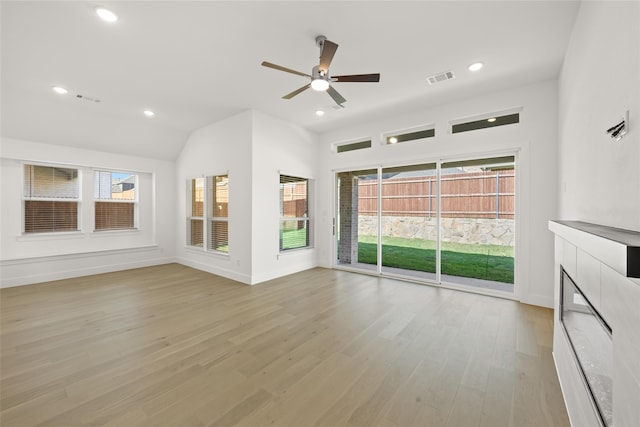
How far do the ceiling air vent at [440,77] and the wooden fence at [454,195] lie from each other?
1616 mm

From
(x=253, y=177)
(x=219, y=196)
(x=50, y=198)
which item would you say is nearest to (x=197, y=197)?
(x=219, y=196)

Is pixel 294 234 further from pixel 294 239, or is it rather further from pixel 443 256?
pixel 443 256

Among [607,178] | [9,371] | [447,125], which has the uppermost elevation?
[447,125]

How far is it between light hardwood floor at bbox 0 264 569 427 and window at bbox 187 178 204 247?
2.19 metres

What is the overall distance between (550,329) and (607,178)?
2122 mm

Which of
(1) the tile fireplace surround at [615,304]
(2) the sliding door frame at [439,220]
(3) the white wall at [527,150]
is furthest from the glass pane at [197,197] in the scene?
(1) the tile fireplace surround at [615,304]

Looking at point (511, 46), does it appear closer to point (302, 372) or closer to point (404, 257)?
point (302, 372)

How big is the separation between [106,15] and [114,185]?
4677 mm

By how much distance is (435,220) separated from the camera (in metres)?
4.58

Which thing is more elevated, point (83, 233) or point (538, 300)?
point (83, 233)

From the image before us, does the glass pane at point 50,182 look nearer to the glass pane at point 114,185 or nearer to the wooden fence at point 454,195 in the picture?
the glass pane at point 114,185

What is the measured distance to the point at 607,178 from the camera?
1.60m

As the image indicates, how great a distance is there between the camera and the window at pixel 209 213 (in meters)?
5.42

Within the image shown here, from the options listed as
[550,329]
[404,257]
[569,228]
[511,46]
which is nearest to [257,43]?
[511,46]
